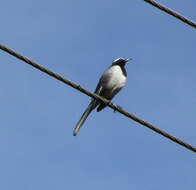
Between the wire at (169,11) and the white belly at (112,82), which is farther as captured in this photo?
the white belly at (112,82)

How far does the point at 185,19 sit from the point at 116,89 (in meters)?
6.26

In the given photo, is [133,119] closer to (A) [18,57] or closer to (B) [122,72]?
(A) [18,57]

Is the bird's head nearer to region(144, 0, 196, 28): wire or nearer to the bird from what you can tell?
the bird

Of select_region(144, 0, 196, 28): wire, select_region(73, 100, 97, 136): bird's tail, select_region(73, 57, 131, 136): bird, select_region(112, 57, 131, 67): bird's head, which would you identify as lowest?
select_region(144, 0, 196, 28): wire

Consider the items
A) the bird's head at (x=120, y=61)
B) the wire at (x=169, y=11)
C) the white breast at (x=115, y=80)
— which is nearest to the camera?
the wire at (x=169, y=11)

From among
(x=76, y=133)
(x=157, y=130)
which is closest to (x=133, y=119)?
(x=157, y=130)

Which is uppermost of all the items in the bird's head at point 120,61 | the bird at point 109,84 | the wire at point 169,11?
the bird's head at point 120,61

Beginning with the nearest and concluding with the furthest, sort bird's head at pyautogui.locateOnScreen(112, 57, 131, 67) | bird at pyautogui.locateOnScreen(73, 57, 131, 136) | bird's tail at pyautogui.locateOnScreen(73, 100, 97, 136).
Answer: bird's tail at pyautogui.locateOnScreen(73, 100, 97, 136) < bird at pyautogui.locateOnScreen(73, 57, 131, 136) < bird's head at pyautogui.locateOnScreen(112, 57, 131, 67)

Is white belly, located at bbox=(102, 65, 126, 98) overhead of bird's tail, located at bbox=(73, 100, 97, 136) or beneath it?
overhead

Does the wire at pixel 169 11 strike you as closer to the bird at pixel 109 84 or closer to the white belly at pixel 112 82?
the bird at pixel 109 84

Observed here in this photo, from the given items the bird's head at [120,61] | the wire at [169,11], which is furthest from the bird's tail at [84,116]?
the wire at [169,11]

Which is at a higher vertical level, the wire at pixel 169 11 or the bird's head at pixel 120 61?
the bird's head at pixel 120 61

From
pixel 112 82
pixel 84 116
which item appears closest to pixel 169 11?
pixel 84 116

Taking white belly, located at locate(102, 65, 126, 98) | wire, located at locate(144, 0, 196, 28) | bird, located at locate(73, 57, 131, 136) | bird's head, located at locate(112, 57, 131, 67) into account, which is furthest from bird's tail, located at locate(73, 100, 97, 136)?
wire, located at locate(144, 0, 196, 28)
